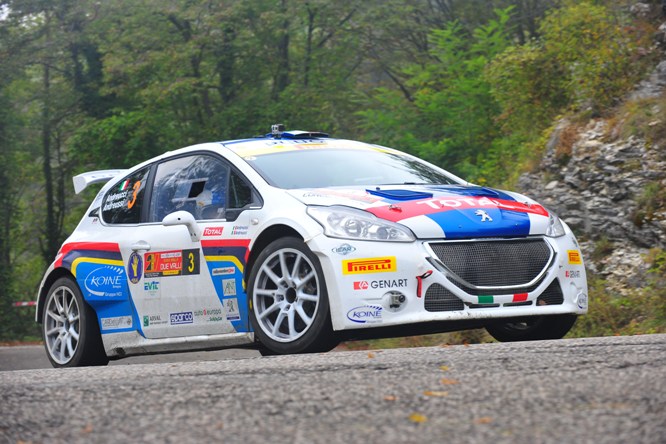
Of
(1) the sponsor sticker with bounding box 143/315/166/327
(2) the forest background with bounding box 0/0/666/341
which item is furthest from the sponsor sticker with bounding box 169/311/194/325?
(2) the forest background with bounding box 0/0/666/341

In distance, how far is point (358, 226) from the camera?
706 centimetres

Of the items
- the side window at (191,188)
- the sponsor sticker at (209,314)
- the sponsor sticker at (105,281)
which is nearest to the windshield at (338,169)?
the side window at (191,188)

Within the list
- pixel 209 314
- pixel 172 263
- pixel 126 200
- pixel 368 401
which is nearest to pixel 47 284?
pixel 126 200

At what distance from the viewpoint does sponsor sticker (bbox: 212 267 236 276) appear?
25.5ft

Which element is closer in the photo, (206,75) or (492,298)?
(492,298)

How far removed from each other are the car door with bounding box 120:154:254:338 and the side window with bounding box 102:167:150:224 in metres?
0.17

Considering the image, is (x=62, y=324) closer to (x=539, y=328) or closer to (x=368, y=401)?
(x=539, y=328)

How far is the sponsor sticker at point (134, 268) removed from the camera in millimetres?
8539

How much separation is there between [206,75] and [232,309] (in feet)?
92.7

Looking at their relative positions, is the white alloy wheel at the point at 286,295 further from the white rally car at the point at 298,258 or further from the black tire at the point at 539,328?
the black tire at the point at 539,328

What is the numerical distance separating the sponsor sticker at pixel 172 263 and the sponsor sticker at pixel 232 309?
0.38 m

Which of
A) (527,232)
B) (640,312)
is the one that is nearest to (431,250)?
(527,232)

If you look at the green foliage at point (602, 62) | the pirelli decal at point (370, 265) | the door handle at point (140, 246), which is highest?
the green foliage at point (602, 62)

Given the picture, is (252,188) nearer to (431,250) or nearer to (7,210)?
(431,250)
